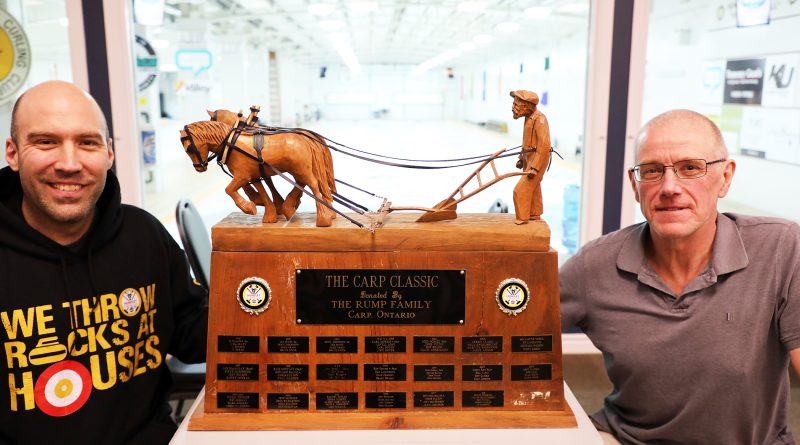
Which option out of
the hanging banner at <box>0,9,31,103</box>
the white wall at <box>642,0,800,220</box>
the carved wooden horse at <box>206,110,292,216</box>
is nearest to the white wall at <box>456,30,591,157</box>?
the white wall at <box>642,0,800,220</box>

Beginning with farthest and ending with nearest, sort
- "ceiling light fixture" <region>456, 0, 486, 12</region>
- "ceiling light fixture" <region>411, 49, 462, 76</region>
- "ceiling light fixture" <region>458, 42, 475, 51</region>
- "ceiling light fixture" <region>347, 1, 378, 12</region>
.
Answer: "ceiling light fixture" <region>458, 42, 475, 51</region> → "ceiling light fixture" <region>411, 49, 462, 76</region> → "ceiling light fixture" <region>456, 0, 486, 12</region> → "ceiling light fixture" <region>347, 1, 378, 12</region>

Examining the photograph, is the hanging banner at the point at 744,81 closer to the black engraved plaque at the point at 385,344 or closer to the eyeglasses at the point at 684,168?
the eyeglasses at the point at 684,168

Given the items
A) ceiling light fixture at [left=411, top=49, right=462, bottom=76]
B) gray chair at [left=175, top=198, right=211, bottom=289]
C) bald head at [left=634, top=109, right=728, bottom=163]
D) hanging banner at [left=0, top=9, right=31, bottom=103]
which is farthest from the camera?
ceiling light fixture at [left=411, top=49, right=462, bottom=76]

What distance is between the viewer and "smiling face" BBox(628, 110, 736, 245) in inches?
57.9

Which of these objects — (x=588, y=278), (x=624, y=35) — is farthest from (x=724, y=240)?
(x=624, y=35)

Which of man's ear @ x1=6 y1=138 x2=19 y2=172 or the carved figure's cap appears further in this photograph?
man's ear @ x1=6 y1=138 x2=19 y2=172

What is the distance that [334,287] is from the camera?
1.39 metres

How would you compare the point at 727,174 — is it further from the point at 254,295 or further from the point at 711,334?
the point at 254,295

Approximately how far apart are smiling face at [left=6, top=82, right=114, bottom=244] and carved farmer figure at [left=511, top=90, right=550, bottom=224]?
1001 mm

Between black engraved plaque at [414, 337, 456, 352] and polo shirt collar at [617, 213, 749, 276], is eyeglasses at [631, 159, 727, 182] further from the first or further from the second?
black engraved plaque at [414, 337, 456, 352]

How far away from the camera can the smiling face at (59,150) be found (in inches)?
57.4

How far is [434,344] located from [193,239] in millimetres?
1361

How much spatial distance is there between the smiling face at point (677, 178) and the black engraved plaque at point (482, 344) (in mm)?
489

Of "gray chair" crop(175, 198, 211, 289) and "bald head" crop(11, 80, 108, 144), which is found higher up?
"bald head" crop(11, 80, 108, 144)
